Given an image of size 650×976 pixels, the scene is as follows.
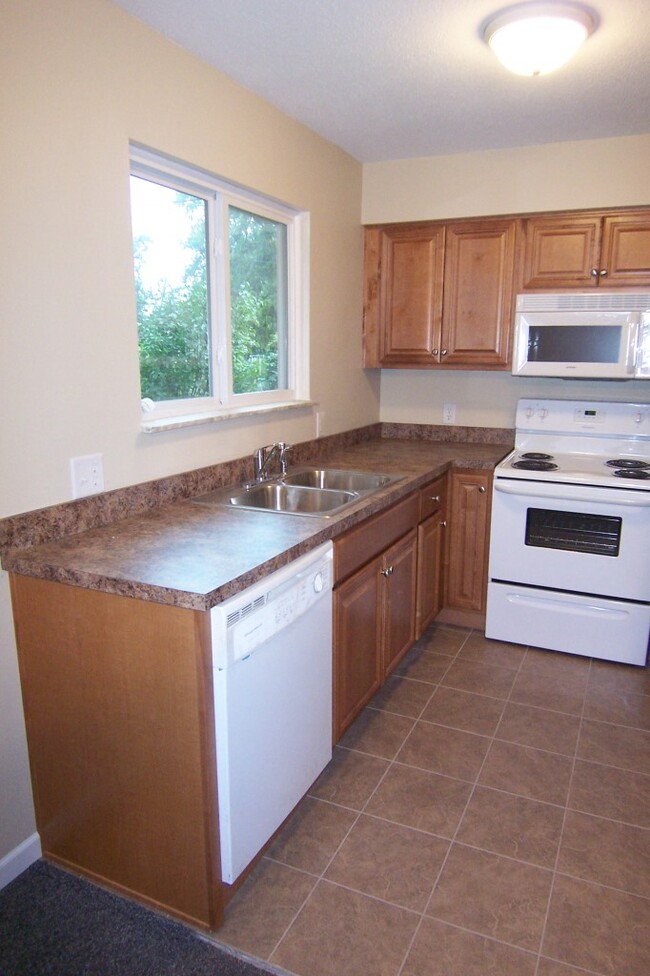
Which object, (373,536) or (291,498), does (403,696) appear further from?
(291,498)

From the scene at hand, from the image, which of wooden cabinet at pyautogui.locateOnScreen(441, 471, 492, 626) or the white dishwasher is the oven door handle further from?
the white dishwasher

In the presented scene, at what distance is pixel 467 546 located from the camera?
332 cm

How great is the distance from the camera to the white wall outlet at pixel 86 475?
1867 millimetres

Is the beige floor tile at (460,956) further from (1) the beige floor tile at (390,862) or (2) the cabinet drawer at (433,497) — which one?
(2) the cabinet drawer at (433,497)

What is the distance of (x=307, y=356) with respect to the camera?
3.13 metres

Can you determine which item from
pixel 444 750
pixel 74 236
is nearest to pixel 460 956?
pixel 444 750

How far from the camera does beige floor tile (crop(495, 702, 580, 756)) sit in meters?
2.41

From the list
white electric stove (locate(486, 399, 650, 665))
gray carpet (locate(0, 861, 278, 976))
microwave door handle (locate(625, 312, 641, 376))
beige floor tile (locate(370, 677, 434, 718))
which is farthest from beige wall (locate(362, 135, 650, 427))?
gray carpet (locate(0, 861, 278, 976))

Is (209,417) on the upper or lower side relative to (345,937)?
upper

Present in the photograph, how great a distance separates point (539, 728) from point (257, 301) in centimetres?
209

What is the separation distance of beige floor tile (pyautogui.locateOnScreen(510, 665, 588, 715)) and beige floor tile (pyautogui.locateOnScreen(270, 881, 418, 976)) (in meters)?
1.22

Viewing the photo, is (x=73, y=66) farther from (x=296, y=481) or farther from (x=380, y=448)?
(x=380, y=448)

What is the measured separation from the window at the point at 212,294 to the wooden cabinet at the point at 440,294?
686 mm

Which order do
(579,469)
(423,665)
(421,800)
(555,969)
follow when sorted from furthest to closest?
(579,469), (423,665), (421,800), (555,969)
